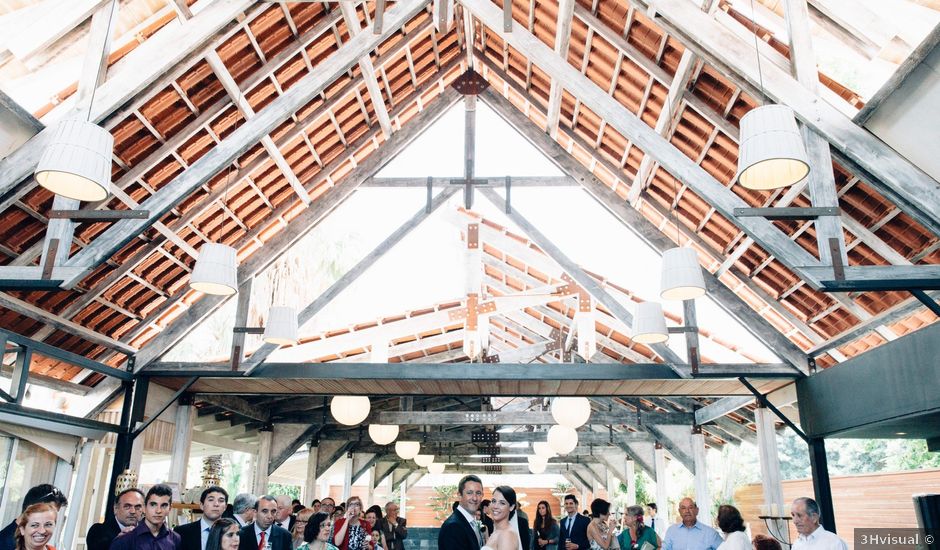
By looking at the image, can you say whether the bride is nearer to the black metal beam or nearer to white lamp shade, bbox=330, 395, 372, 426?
white lamp shade, bbox=330, 395, 372, 426

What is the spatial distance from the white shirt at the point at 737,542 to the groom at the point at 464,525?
1790mm

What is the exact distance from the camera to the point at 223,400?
31.9 feet

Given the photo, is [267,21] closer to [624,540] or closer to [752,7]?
[752,7]

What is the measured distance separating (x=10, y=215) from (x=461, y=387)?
15.6 ft

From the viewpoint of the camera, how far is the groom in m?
2.89

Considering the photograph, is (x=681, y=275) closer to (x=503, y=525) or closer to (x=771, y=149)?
(x=771, y=149)

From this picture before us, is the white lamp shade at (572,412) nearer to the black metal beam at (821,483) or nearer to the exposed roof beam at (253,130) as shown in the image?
the black metal beam at (821,483)

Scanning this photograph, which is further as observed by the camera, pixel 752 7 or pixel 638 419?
pixel 638 419

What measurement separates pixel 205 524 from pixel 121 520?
1.30 feet

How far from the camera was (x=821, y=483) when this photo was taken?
22.4 ft

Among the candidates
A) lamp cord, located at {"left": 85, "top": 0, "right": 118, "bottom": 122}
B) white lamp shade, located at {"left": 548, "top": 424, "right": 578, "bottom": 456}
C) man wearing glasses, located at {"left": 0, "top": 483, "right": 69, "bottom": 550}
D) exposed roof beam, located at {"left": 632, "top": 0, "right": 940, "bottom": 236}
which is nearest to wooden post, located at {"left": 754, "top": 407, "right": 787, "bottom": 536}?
white lamp shade, located at {"left": 548, "top": 424, "right": 578, "bottom": 456}

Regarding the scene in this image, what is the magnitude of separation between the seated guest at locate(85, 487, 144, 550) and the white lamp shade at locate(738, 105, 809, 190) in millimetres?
3611

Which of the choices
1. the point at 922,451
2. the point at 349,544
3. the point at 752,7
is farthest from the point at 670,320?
the point at 922,451

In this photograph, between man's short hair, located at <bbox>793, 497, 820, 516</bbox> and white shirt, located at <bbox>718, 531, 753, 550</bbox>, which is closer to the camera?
man's short hair, located at <bbox>793, 497, 820, 516</bbox>
